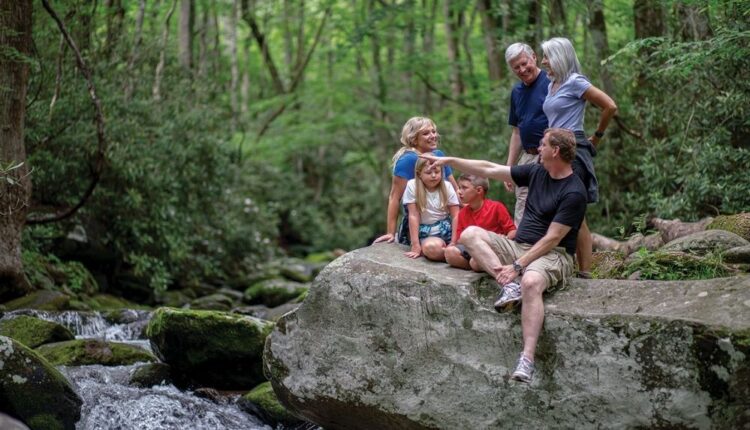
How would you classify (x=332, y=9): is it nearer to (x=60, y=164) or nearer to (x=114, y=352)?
(x=60, y=164)

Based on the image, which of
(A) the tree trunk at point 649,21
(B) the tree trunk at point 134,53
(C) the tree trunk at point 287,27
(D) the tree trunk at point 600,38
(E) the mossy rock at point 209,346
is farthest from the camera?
(C) the tree trunk at point 287,27

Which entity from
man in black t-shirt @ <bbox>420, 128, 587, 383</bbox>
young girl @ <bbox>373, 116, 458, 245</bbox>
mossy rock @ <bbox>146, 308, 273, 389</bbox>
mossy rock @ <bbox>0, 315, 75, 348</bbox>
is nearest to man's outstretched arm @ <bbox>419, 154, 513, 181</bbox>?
man in black t-shirt @ <bbox>420, 128, 587, 383</bbox>

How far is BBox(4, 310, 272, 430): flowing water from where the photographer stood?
7.77 m

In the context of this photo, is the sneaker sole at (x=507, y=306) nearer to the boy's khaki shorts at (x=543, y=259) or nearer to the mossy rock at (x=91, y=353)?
the boy's khaki shorts at (x=543, y=259)

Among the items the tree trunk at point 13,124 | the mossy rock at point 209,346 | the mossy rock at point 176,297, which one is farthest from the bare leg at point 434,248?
the mossy rock at point 176,297

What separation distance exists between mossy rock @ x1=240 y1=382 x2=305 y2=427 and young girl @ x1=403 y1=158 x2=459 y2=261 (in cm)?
248

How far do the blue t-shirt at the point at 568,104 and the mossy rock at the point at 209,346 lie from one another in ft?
14.5

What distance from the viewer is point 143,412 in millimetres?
7953

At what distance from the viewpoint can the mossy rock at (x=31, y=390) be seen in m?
6.92

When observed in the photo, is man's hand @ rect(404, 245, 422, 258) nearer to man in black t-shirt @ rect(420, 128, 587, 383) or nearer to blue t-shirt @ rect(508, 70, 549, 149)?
man in black t-shirt @ rect(420, 128, 587, 383)

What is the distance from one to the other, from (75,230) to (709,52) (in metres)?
10.9

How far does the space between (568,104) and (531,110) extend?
0.45 metres

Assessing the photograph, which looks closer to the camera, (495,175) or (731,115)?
(495,175)

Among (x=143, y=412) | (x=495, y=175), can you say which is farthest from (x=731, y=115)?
(x=143, y=412)
